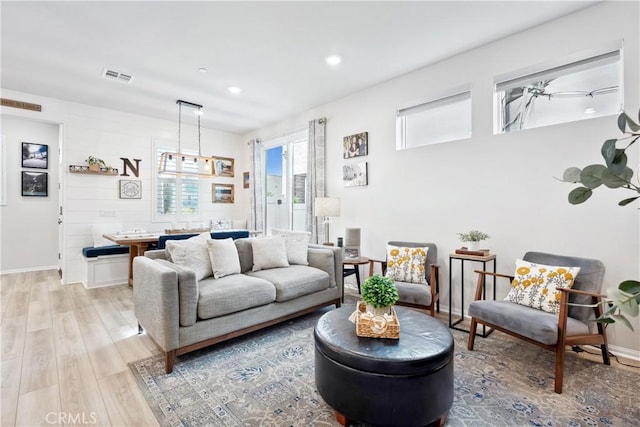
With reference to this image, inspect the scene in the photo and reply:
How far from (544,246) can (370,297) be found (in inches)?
78.2

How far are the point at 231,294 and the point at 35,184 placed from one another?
5.32m

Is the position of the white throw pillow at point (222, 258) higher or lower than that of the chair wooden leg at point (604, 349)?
higher

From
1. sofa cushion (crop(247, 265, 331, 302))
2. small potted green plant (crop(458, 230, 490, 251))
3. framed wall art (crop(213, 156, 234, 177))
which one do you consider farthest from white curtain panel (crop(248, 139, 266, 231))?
small potted green plant (crop(458, 230, 490, 251))

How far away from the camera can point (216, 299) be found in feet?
8.08

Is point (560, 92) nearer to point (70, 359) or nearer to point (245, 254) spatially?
point (245, 254)

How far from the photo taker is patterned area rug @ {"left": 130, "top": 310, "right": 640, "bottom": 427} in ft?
5.74

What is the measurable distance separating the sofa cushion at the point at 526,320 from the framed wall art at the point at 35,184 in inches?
277

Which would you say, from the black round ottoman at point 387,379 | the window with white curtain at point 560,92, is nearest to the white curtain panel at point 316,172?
the window with white curtain at point 560,92

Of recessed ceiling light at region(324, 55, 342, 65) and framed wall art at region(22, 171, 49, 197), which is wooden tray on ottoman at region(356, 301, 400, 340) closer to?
recessed ceiling light at region(324, 55, 342, 65)

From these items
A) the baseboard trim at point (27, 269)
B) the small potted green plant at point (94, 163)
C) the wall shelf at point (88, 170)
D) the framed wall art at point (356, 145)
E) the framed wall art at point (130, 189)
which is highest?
the framed wall art at point (356, 145)

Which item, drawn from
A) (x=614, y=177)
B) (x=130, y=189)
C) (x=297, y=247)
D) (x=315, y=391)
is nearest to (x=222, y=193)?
(x=130, y=189)

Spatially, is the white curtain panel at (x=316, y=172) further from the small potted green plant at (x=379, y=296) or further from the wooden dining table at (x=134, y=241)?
the small potted green plant at (x=379, y=296)

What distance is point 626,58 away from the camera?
2385 millimetres

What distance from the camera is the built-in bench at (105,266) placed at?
175 inches
